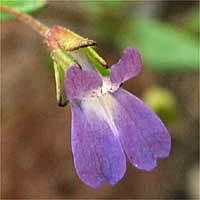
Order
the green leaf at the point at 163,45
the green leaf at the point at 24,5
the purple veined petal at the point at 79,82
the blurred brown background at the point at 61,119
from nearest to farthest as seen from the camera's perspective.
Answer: the purple veined petal at the point at 79,82, the green leaf at the point at 24,5, the blurred brown background at the point at 61,119, the green leaf at the point at 163,45

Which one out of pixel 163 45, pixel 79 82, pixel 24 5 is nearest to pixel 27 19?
pixel 24 5

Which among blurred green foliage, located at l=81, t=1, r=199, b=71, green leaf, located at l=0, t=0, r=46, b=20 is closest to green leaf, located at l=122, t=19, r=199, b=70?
blurred green foliage, located at l=81, t=1, r=199, b=71

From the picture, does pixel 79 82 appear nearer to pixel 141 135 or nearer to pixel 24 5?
pixel 141 135

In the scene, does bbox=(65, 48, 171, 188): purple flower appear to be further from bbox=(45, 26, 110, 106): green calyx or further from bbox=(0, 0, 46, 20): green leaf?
bbox=(0, 0, 46, 20): green leaf

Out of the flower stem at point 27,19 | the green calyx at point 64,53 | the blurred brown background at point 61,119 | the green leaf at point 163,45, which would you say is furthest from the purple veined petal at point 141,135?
the green leaf at point 163,45

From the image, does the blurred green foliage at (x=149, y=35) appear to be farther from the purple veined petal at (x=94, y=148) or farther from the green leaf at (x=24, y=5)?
the purple veined petal at (x=94, y=148)

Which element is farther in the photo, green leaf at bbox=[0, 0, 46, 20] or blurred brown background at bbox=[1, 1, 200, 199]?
blurred brown background at bbox=[1, 1, 200, 199]

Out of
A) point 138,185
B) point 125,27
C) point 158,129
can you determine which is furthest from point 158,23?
point 158,129

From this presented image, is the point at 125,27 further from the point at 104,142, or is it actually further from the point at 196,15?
the point at 104,142
